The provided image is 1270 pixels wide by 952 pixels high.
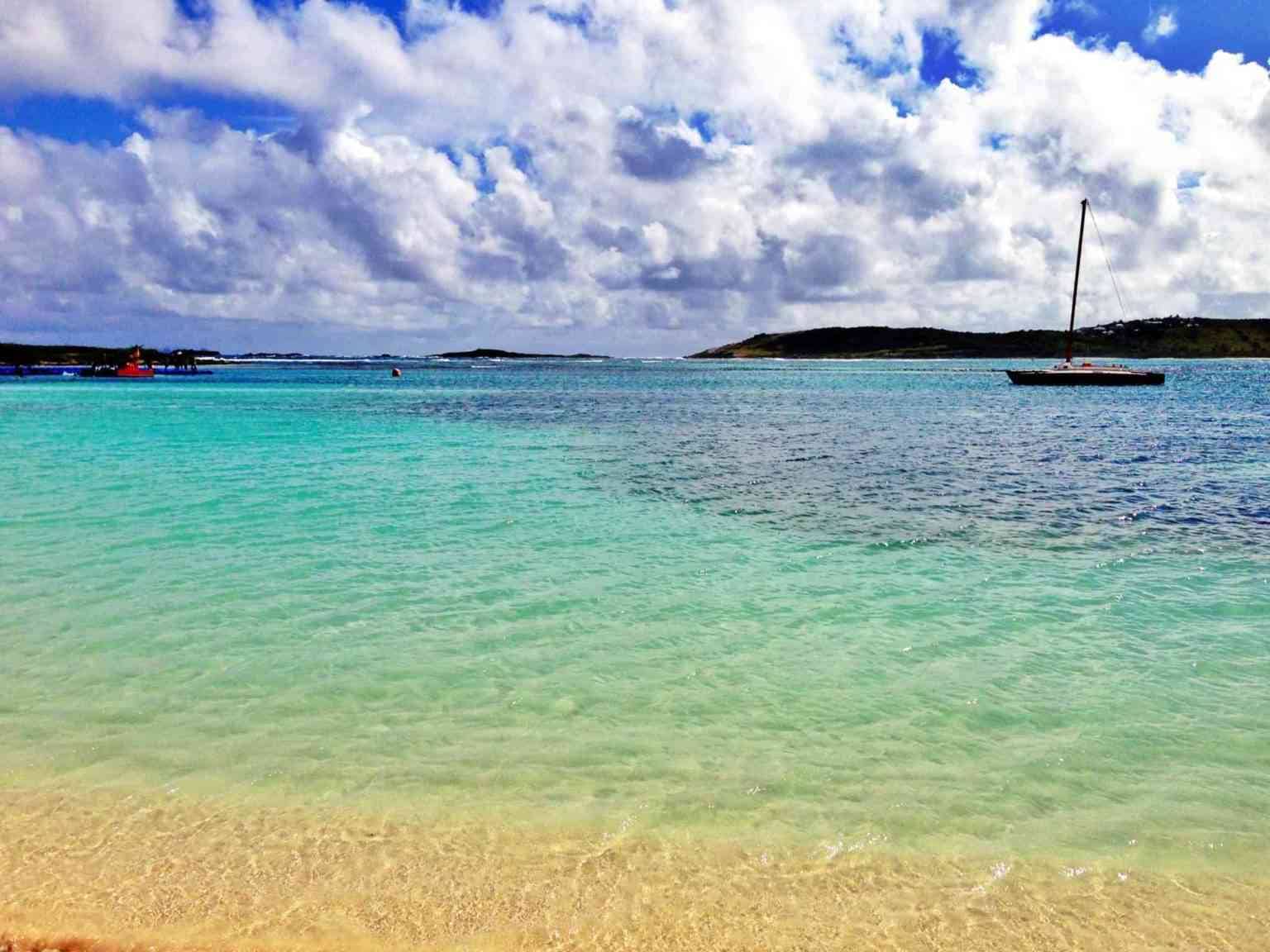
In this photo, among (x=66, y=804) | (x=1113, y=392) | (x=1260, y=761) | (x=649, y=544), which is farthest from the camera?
(x=1113, y=392)

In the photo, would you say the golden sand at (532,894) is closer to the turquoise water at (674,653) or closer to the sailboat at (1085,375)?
the turquoise water at (674,653)

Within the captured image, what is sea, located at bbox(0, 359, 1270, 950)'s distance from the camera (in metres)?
6.27

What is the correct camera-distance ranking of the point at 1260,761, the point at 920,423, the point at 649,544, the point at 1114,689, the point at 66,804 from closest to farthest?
1. the point at 66,804
2. the point at 1260,761
3. the point at 1114,689
4. the point at 649,544
5. the point at 920,423

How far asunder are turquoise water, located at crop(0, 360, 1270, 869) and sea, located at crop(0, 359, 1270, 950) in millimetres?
70

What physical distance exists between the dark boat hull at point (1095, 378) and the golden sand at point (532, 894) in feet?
340

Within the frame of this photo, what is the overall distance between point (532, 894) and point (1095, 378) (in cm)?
10743

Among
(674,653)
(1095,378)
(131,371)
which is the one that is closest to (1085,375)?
(1095,378)

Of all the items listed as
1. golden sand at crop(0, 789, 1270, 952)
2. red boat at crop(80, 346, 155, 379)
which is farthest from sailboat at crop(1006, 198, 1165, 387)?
red boat at crop(80, 346, 155, 379)

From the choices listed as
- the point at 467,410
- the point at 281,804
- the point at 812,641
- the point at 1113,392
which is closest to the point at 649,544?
the point at 812,641

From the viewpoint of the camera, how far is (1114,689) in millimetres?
10359

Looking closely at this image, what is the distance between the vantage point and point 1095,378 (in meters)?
96.5

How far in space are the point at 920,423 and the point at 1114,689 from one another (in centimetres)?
4798

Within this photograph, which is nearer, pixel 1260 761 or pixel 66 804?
pixel 66 804

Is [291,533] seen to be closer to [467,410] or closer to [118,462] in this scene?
[118,462]
